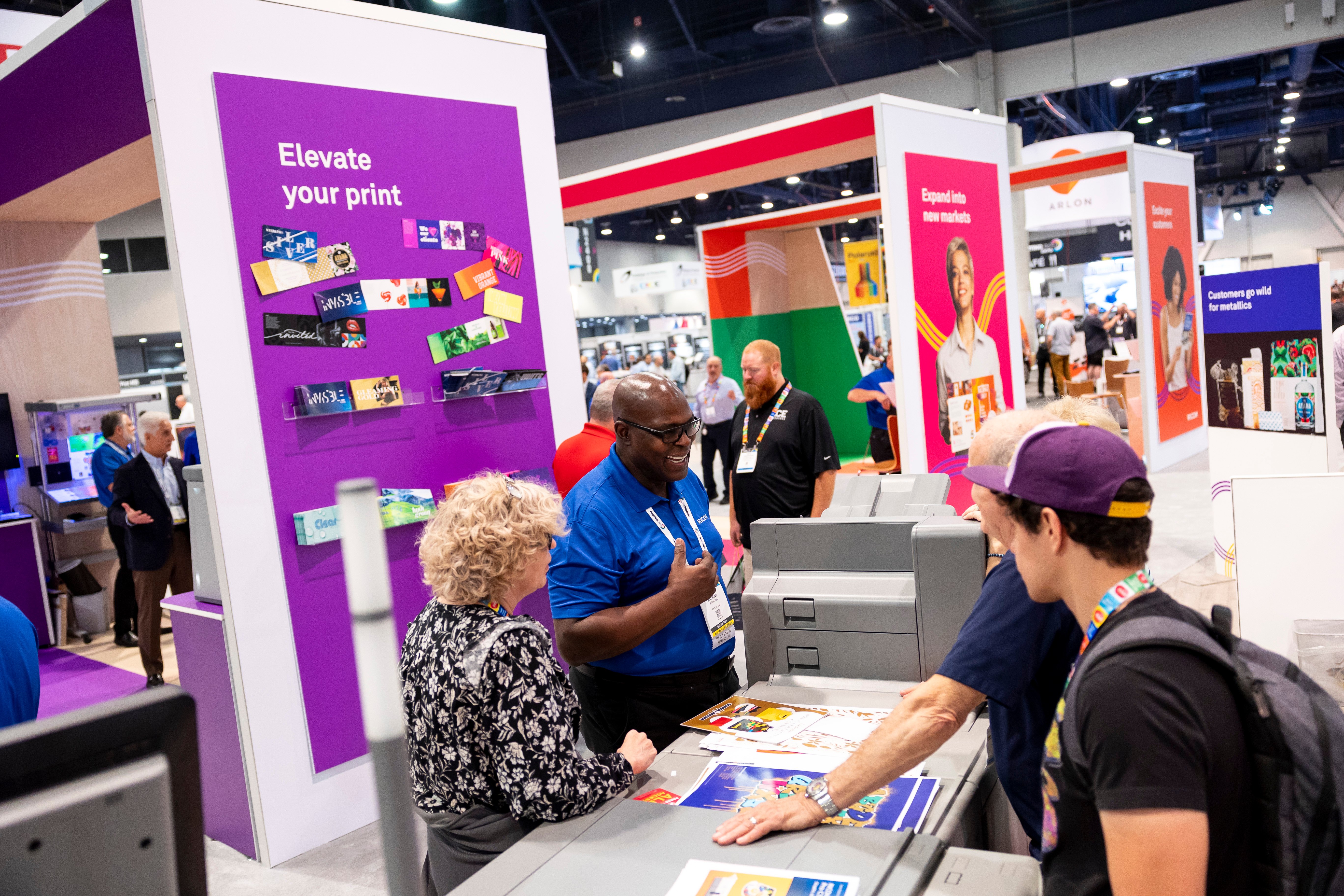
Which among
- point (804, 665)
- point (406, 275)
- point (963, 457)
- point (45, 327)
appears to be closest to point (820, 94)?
point (963, 457)

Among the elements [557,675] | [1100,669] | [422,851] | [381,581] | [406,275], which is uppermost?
[406,275]

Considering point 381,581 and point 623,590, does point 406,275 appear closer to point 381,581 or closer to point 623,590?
point 623,590

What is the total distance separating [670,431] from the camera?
7.25ft

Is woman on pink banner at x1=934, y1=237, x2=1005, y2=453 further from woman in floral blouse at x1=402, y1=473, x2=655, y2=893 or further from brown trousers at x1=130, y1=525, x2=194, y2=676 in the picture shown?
brown trousers at x1=130, y1=525, x2=194, y2=676

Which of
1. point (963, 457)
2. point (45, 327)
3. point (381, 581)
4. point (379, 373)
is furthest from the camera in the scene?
point (45, 327)

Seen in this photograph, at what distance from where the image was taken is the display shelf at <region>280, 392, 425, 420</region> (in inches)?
124

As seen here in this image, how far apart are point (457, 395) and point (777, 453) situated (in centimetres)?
152

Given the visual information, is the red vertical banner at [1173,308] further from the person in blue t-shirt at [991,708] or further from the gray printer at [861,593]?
the person in blue t-shirt at [991,708]

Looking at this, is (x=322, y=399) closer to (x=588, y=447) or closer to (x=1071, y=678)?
(x=588, y=447)

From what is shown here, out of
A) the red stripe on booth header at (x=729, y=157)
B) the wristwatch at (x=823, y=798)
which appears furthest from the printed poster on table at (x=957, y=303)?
the wristwatch at (x=823, y=798)

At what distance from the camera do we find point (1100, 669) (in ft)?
3.39

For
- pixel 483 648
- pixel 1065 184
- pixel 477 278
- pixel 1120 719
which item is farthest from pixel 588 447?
pixel 1065 184

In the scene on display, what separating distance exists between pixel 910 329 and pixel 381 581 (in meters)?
4.85

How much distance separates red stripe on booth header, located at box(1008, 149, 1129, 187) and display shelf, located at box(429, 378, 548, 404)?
22.6 ft
